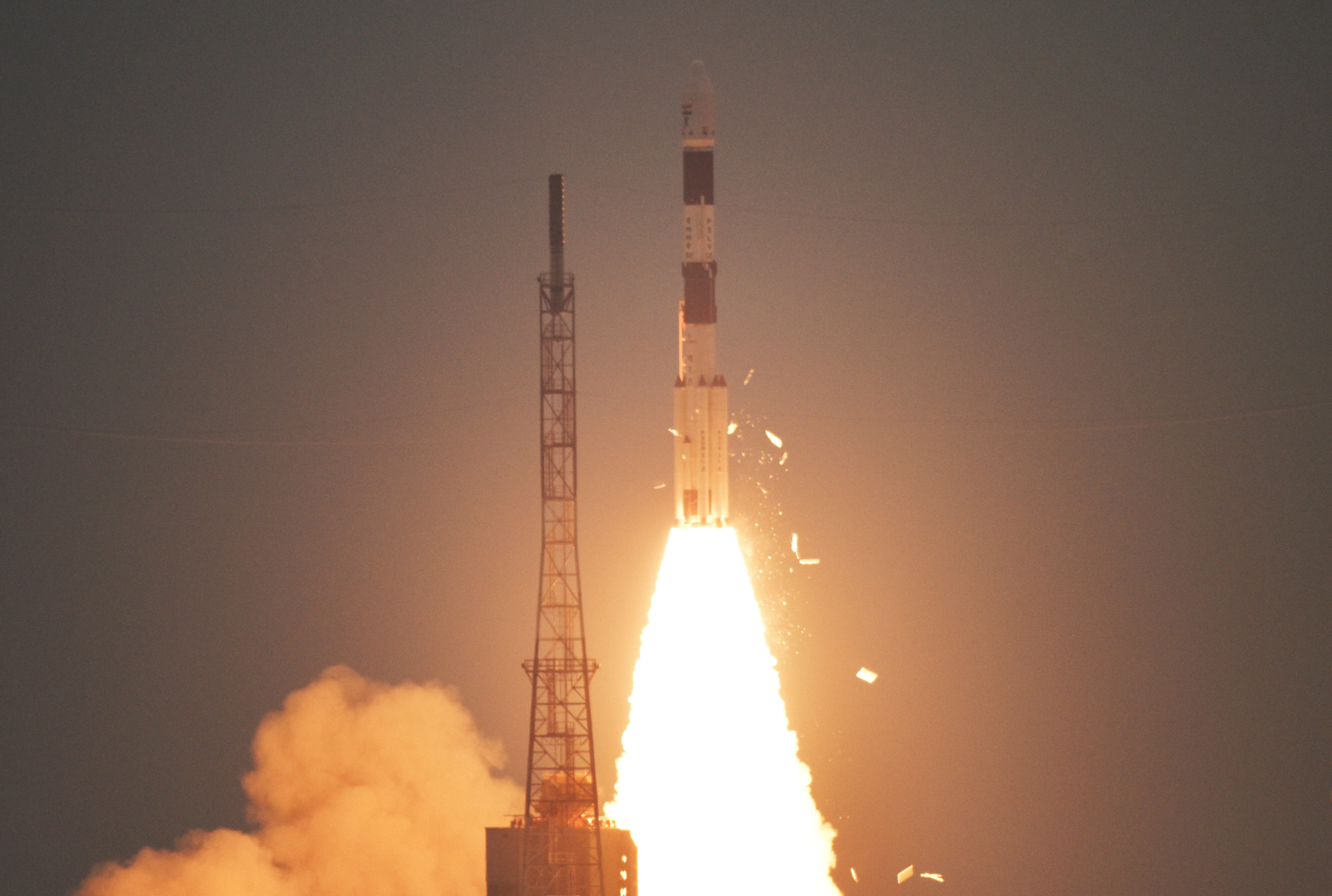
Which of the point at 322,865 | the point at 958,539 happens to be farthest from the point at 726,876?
the point at 958,539

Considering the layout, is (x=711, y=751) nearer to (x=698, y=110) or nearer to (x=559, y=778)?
(x=559, y=778)

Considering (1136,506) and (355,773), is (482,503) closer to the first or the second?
(355,773)

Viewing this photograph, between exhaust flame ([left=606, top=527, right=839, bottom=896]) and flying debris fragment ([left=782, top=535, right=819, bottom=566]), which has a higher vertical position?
flying debris fragment ([left=782, top=535, right=819, bottom=566])

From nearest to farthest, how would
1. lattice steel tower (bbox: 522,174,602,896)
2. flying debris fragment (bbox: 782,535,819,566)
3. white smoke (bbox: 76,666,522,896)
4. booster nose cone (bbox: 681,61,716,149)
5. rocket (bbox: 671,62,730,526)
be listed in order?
lattice steel tower (bbox: 522,174,602,896)
rocket (bbox: 671,62,730,526)
booster nose cone (bbox: 681,61,716,149)
white smoke (bbox: 76,666,522,896)
flying debris fragment (bbox: 782,535,819,566)

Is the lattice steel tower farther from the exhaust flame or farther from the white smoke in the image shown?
the white smoke

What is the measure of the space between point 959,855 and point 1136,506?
8573 mm

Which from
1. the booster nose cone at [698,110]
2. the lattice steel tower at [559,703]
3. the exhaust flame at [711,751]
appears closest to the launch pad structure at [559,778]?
the lattice steel tower at [559,703]

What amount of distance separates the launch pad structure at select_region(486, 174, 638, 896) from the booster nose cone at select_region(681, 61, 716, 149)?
2.40 m

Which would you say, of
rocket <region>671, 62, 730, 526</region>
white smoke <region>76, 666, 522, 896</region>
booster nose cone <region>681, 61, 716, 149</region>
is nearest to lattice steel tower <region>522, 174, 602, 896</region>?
rocket <region>671, 62, 730, 526</region>

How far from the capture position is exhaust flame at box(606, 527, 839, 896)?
2712 cm

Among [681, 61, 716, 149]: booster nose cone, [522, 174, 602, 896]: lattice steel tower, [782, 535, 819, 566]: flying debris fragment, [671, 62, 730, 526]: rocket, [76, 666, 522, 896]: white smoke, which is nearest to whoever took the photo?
[522, 174, 602, 896]: lattice steel tower

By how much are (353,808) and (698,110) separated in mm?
14727

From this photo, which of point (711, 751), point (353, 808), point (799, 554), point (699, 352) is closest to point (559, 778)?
point (711, 751)

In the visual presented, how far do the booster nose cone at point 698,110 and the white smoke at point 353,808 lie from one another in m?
13.0
